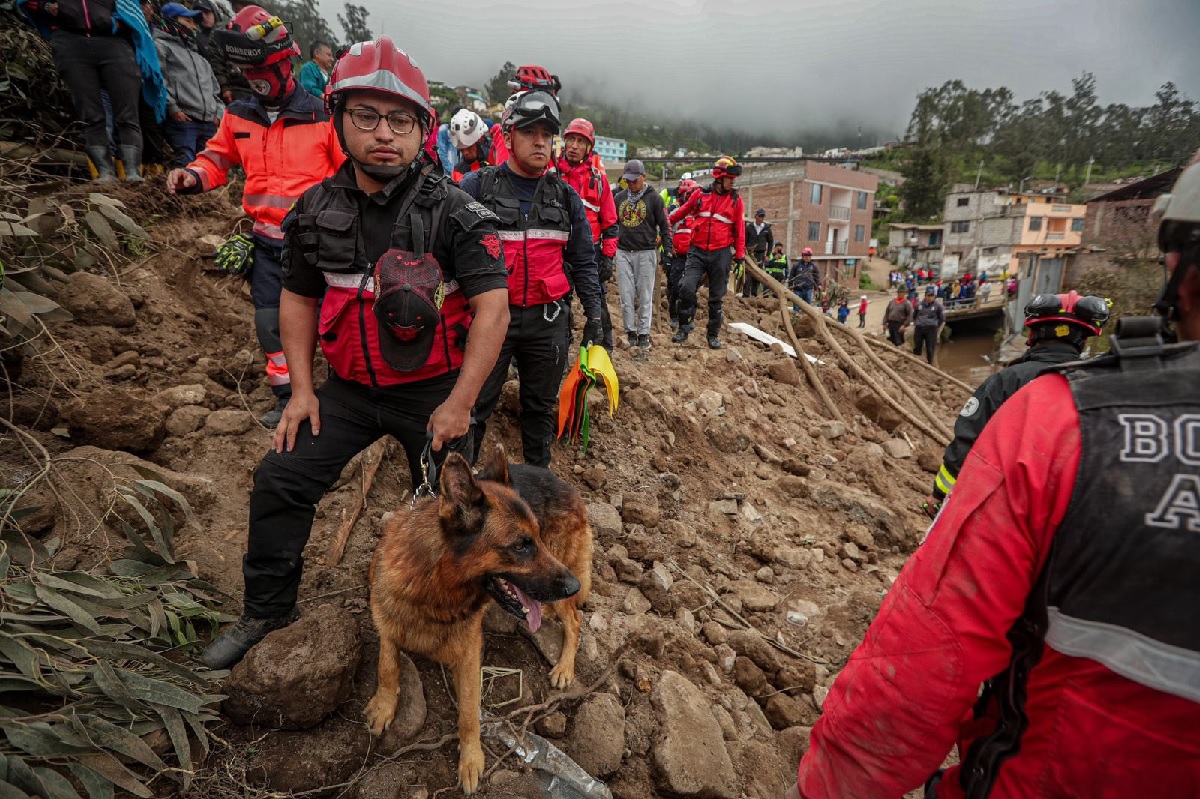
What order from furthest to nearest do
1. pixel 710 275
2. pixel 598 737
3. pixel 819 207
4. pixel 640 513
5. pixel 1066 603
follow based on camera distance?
pixel 819 207, pixel 710 275, pixel 640 513, pixel 598 737, pixel 1066 603

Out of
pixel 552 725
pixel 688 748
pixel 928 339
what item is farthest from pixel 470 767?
pixel 928 339

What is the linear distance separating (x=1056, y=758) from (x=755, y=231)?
42.9 ft

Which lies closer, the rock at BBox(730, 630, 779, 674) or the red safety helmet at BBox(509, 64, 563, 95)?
the rock at BBox(730, 630, 779, 674)

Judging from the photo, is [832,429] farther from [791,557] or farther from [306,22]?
[306,22]

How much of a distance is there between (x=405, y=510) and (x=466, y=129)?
560cm

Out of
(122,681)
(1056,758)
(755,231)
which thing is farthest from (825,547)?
(755,231)

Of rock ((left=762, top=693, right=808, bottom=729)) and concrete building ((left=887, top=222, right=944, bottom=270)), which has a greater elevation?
concrete building ((left=887, top=222, right=944, bottom=270))

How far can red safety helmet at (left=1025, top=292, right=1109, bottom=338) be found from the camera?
315 cm

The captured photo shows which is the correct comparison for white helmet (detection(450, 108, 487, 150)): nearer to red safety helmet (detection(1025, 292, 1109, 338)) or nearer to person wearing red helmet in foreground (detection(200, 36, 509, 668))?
person wearing red helmet in foreground (detection(200, 36, 509, 668))

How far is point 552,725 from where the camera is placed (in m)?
2.44

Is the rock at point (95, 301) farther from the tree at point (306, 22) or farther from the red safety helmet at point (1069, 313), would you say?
the tree at point (306, 22)

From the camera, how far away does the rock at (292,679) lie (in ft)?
6.57

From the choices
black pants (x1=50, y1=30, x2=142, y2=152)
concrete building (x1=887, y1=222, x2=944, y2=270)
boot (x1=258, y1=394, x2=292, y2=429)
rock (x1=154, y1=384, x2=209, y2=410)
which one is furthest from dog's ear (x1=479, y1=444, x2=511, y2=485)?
concrete building (x1=887, y1=222, x2=944, y2=270)

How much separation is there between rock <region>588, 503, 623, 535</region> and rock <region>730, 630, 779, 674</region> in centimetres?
106
